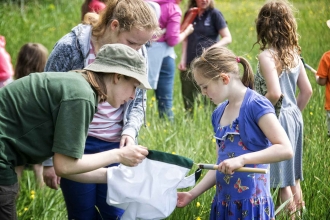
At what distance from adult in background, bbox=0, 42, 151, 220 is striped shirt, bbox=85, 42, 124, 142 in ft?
1.79

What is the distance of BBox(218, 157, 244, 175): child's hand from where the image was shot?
2.60 metres

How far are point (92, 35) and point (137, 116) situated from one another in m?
0.48

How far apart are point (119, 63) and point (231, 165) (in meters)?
0.65

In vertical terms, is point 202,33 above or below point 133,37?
below

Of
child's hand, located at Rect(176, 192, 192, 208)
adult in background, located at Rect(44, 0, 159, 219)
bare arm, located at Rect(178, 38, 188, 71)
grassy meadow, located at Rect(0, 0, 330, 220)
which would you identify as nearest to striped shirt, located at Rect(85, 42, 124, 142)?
adult in background, located at Rect(44, 0, 159, 219)

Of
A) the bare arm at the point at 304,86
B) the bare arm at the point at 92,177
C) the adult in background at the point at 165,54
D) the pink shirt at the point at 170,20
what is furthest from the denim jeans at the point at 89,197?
the pink shirt at the point at 170,20

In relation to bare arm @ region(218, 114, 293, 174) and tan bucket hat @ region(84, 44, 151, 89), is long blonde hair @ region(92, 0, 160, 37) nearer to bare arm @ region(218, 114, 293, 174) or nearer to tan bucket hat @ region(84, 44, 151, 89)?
tan bucket hat @ region(84, 44, 151, 89)

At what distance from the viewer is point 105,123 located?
10.3 feet

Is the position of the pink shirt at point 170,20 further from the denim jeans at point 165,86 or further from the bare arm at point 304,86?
the bare arm at point 304,86

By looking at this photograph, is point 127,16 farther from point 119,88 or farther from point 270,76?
point 270,76

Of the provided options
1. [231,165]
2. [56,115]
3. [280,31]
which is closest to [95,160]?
[56,115]

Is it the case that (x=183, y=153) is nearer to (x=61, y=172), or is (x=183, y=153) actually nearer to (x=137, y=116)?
(x=137, y=116)

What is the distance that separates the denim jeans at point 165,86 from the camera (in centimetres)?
623

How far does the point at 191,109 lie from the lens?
20.8 feet
